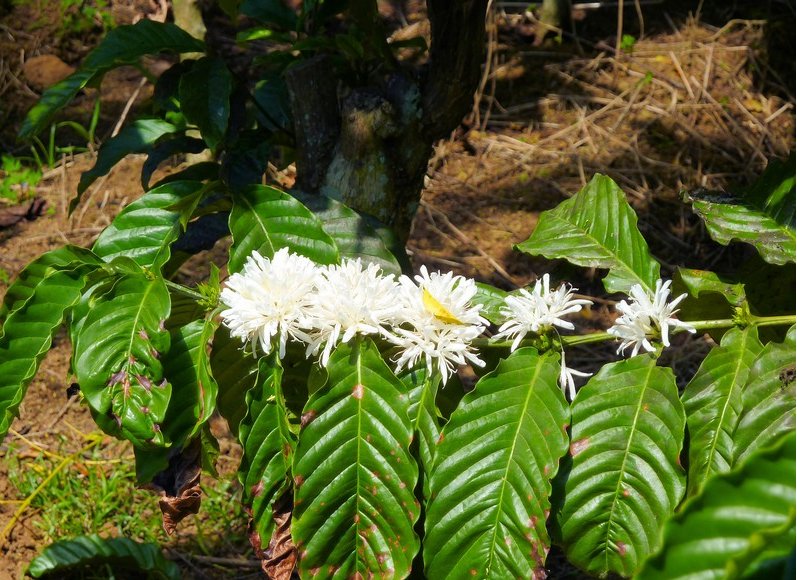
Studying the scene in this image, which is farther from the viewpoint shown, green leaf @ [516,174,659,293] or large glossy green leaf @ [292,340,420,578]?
green leaf @ [516,174,659,293]

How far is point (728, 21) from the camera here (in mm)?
4059

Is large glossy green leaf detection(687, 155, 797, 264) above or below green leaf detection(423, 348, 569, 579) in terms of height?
above

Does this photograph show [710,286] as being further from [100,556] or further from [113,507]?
[113,507]

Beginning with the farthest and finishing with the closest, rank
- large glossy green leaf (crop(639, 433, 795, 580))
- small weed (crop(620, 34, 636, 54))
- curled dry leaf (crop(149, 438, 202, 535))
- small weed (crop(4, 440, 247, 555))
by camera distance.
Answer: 1. small weed (crop(620, 34, 636, 54))
2. small weed (crop(4, 440, 247, 555))
3. curled dry leaf (crop(149, 438, 202, 535))
4. large glossy green leaf (crop(639, 433, 795, 580))

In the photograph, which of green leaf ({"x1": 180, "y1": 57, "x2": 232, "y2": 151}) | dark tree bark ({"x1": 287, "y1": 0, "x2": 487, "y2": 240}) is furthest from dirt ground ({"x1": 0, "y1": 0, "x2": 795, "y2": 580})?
green leaf ({"x1": 180, "y1": 57, "x2": 232, "y2": 151})

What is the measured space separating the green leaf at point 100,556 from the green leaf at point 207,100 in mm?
1069

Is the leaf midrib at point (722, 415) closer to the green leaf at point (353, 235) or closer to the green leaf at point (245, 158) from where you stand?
the green leaf at point (353, 235)

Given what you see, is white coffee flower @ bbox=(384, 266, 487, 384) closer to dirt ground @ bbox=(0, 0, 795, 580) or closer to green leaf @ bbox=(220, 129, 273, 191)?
green leaf @ bbox=(220, 129, 273, 191)

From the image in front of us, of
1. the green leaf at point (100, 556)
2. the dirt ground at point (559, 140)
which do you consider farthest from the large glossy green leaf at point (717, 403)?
the dirt ground at point (559, 140)

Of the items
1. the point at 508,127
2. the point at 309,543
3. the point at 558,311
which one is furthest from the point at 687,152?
the point at 309,543

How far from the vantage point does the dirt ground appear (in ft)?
10.5

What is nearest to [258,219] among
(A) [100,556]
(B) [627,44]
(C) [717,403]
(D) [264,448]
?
(D) [264,448]

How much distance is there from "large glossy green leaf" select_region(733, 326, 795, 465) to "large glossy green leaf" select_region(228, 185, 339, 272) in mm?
653

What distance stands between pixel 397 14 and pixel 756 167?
1.80 meters
